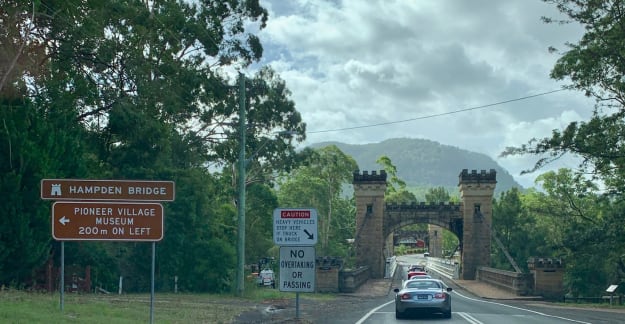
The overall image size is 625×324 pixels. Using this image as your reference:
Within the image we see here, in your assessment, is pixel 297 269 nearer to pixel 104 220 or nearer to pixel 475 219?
pixel 104 220

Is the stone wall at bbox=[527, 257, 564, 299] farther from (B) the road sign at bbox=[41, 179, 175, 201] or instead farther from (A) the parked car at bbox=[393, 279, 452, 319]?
(B) the road sign at bbox=[41, 179, 175, 201]

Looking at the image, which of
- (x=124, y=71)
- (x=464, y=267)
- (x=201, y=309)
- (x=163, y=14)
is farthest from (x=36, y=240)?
(x=464, y=267)

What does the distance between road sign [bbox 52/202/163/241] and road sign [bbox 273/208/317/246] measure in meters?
3.76

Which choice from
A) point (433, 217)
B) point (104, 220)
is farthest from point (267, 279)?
point (104, 220)

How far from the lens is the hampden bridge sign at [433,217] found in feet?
217

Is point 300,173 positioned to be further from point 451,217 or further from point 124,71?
point 124,71

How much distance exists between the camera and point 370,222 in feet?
222

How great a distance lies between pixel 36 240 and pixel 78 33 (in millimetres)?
6811

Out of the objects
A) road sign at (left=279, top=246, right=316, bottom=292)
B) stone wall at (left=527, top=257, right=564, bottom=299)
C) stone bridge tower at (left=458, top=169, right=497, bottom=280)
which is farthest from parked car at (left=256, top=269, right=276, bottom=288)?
road sign at (left=279, top=246, right=316, bottom=292)

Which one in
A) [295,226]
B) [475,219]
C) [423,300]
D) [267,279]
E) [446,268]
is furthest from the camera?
[446,268]

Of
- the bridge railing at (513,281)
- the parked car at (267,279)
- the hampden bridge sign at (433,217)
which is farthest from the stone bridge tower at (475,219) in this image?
the parked car at (267,279)

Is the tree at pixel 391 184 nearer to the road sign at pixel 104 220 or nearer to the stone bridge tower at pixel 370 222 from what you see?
the stone bridge tower at pixel 370 222

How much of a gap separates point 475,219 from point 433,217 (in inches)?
161

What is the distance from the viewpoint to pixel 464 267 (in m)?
66.2
